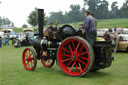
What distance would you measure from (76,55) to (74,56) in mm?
70

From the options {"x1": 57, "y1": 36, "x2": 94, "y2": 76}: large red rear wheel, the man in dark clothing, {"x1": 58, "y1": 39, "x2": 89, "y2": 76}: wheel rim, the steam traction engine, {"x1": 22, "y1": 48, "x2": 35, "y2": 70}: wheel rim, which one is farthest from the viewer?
{"x1": 22, "y1": 48, "x2": 35, "y2": 70}: wheel rim

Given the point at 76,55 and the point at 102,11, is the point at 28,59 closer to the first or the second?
the point at 76,55

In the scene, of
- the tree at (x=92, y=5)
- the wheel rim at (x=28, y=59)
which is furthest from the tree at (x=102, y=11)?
the wheel rim at (x=28, y=59)

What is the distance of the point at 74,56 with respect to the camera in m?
5.99

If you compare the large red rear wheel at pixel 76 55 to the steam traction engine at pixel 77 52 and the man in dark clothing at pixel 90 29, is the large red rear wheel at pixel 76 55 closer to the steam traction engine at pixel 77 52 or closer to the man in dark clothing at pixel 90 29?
the steam traction engine at pixel 77 52

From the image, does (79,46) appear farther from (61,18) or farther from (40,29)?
(61,18)

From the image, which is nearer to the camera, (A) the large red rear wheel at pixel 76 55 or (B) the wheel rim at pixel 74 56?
(A) the large red rear wheel at pixel 76 55

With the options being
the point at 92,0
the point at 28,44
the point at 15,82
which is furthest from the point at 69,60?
the point at 92,0

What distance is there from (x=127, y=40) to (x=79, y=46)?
8470 millimetres

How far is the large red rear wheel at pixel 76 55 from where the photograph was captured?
559 centimetres

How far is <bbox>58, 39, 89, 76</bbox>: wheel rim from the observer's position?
231 inches

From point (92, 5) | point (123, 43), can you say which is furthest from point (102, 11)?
point (123, 43)

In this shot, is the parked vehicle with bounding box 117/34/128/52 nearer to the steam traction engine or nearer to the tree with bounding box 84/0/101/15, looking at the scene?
the steam traction engine

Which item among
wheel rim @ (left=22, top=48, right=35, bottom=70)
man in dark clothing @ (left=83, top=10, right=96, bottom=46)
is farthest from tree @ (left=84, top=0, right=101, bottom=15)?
man in dark clothing @ (left=83, top=10, right=96, bottom=46)
